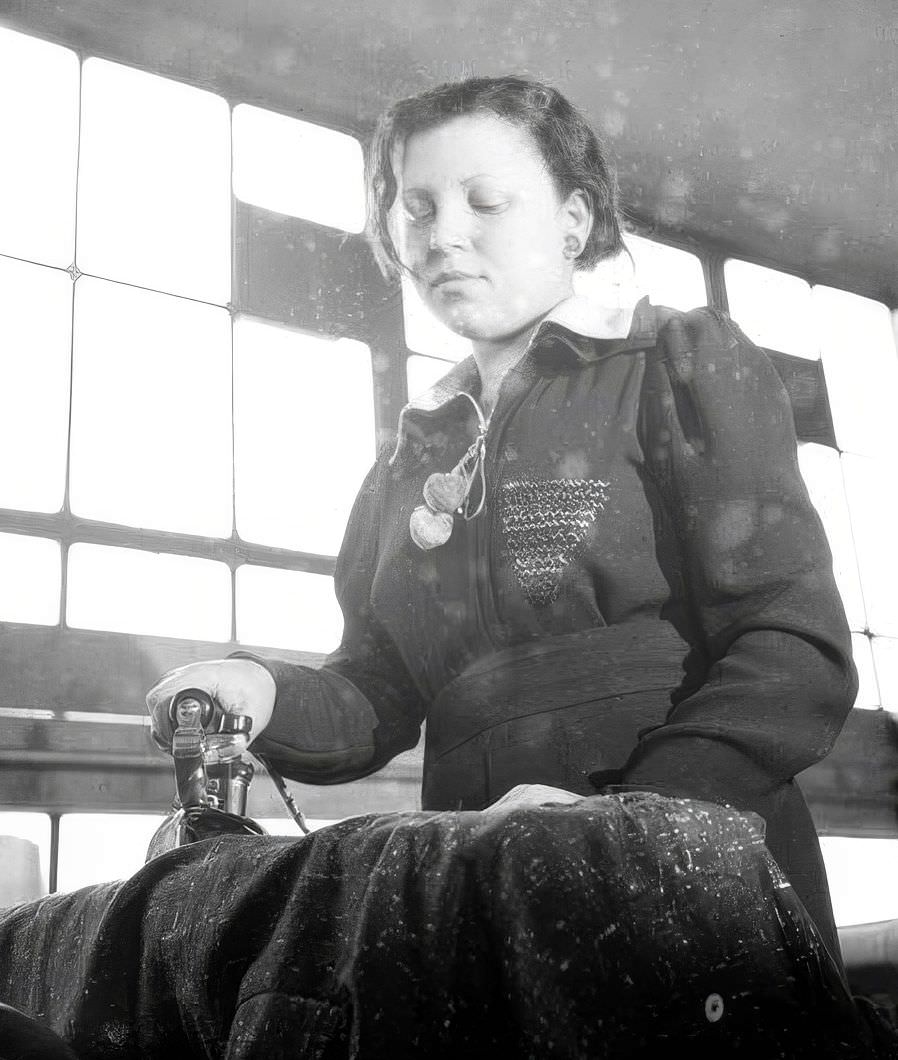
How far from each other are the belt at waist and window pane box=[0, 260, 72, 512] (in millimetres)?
672

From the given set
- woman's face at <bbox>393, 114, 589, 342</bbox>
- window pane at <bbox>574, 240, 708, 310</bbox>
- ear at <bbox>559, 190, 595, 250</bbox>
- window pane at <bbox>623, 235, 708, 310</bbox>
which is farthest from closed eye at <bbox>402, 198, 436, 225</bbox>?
window pane at <bbox>623, 235, 708, 310</bbox>

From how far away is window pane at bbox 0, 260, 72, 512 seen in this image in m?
1.39

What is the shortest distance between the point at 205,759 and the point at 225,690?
7cm

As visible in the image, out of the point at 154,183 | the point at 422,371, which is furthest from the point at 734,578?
the point at 154,183

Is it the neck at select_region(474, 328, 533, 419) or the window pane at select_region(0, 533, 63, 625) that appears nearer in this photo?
the neck at select_region(474, 328, 533, 419)

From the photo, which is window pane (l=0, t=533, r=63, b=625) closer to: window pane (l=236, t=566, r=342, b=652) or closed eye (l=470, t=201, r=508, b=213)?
window pane (l=236, t=566, r=342, b=652)

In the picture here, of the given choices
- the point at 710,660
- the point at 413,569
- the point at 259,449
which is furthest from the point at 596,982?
the point at 259,449

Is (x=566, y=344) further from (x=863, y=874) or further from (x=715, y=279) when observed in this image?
(x=863, y=874)

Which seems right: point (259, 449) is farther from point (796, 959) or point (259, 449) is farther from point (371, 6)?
point (796, 959)

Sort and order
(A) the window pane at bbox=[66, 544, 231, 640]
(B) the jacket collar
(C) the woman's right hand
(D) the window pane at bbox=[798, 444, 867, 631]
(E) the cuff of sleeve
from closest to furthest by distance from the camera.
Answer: (E) the cuff of sleeve → (C) the woman's right hand → (B) the jacket collar → (A) the window pane at bbox=[66, 544, 231, 640] → (D) the window pane at bbox=[798, 444, 867, 631]

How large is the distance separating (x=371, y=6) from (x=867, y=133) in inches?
23.6

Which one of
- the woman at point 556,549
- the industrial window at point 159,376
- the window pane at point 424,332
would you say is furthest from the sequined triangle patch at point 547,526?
→ the industrial window at point 159,376

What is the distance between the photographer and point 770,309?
150 cm

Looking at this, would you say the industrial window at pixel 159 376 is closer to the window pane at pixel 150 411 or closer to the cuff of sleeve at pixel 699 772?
the window pane at pixel 150 411
